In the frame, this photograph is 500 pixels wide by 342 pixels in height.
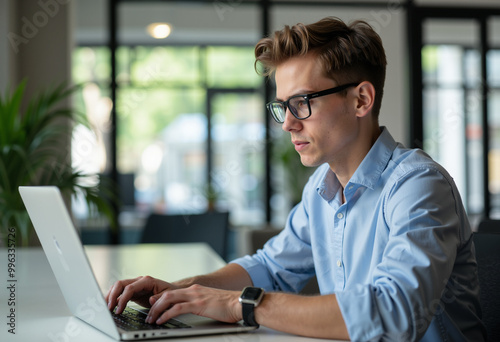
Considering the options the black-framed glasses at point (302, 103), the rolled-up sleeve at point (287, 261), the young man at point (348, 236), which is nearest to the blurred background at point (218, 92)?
the rolled-up sleeve at point (287, 261)

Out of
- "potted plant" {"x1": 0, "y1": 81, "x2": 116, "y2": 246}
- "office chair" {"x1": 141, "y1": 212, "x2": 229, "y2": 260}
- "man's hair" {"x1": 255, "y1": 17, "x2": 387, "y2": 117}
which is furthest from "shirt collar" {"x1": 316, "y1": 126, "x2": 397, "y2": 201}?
"potted plant" {"x1": 0, "y1": 81, "x2": 116, "y2": 246}

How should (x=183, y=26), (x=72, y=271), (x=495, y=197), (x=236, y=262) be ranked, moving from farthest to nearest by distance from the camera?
(x=183, y=26) < (x=495, y=197) < (x=236, y=262) < (x=72, y=271)

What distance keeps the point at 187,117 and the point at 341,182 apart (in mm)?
7634

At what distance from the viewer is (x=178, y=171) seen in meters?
9.20

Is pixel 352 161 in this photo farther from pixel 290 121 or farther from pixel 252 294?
pixel 252 294

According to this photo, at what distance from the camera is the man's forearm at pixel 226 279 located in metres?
1.63

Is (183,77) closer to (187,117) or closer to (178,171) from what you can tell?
(187,117)

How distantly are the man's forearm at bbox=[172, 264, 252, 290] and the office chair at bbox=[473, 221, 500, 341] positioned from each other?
2.11 feet

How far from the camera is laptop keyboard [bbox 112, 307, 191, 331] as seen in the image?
4.07ft

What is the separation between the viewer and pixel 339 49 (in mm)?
1543

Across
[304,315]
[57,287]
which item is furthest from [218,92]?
[304,315]

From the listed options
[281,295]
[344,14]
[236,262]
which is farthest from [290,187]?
[281,295]

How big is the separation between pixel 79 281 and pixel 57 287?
717 mm

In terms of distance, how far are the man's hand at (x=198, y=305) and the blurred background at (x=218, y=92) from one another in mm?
1893
